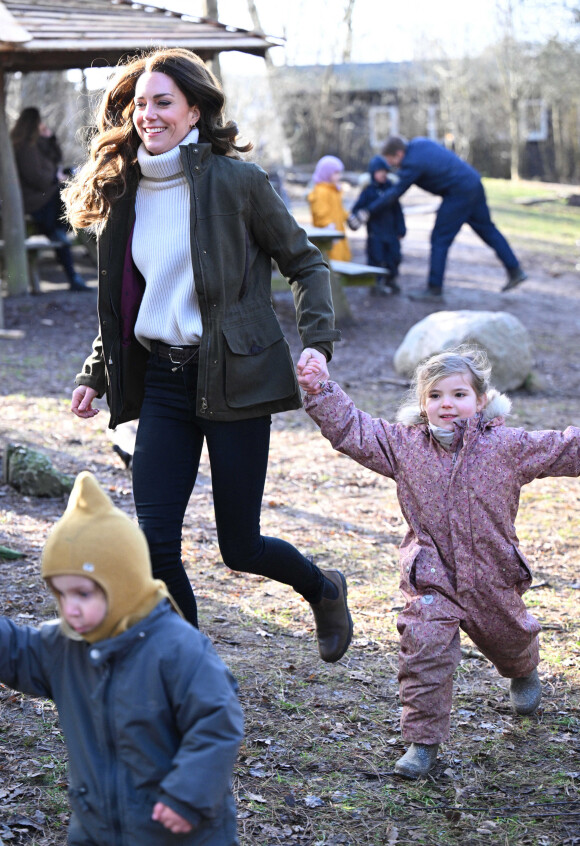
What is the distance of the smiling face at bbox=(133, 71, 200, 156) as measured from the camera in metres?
3.21

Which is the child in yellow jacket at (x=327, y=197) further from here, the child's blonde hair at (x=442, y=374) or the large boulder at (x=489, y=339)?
the child's blonde hair at (x=442, y=374)

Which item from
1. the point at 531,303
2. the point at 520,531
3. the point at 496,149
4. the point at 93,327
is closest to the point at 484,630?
the point at 520,531

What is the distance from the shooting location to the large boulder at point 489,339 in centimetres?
→ 934

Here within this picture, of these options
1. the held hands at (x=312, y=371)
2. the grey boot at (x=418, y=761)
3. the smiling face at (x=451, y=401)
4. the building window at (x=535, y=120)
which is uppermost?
the building window at (x=535, y=120)

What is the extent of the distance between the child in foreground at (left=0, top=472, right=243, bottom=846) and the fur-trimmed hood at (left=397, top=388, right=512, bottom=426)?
151 centimetres

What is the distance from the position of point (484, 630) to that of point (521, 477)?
522 mm

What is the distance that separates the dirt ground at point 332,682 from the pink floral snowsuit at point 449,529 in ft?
1.02

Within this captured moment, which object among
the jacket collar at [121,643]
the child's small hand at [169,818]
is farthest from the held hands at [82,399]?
the child's small hand at [169,818]

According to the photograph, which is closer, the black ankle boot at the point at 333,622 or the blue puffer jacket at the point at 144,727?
the blue puffer jacket at the point at 144,727

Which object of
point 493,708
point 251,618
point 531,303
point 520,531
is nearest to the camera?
point 493,708

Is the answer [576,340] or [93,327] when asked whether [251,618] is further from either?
[576,340]

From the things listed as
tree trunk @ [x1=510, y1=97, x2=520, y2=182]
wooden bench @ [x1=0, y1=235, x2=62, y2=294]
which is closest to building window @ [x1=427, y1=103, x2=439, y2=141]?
tree trunk @ [x1=510, y1=97, x2=520, y2=182]

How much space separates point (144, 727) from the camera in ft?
6.77

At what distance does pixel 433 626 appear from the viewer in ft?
10.6
